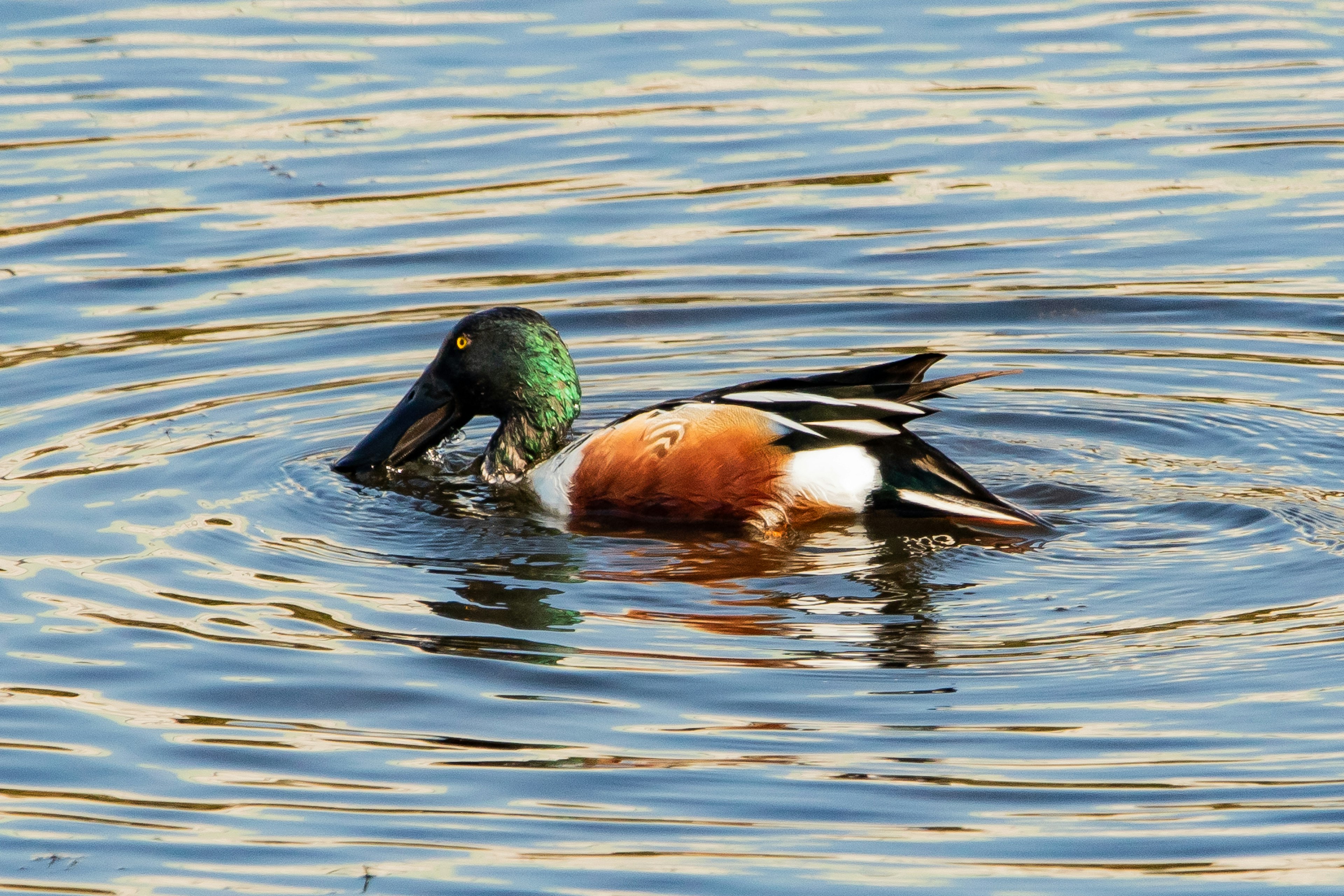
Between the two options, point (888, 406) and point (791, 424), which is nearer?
point (888, 406)

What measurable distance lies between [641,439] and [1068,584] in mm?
1698

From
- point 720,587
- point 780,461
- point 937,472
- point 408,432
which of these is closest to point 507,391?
point 408,432

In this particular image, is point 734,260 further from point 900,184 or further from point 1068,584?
point 1068,584

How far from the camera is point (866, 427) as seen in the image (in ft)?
22.8

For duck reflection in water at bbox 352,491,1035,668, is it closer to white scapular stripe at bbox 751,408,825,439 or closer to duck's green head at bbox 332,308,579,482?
white scapular stripe at bbox 751,408,825,439

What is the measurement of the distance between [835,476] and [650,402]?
1908 mm

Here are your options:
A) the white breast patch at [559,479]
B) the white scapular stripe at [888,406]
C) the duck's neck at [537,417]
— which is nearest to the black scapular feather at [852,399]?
the white scapular stripe at [888,406]

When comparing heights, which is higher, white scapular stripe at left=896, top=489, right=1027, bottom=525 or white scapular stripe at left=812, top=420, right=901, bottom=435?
white scapular stripe at left=812, top=420, right=901, bottom=435

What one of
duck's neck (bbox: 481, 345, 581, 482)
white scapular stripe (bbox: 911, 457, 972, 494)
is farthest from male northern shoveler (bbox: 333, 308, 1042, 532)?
duck's neck (bbox: 481, 345, 581, 482)

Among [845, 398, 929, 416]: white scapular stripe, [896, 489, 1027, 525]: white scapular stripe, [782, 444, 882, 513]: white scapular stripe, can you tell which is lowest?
[896, 489, 1027, 525]: white scapular stripe

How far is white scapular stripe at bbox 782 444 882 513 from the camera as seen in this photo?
7.12 m

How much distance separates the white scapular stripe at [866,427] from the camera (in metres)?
6.94

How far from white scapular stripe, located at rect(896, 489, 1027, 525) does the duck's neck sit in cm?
186

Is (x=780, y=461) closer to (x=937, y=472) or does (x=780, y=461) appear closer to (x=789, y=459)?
(x=789, y=459)
